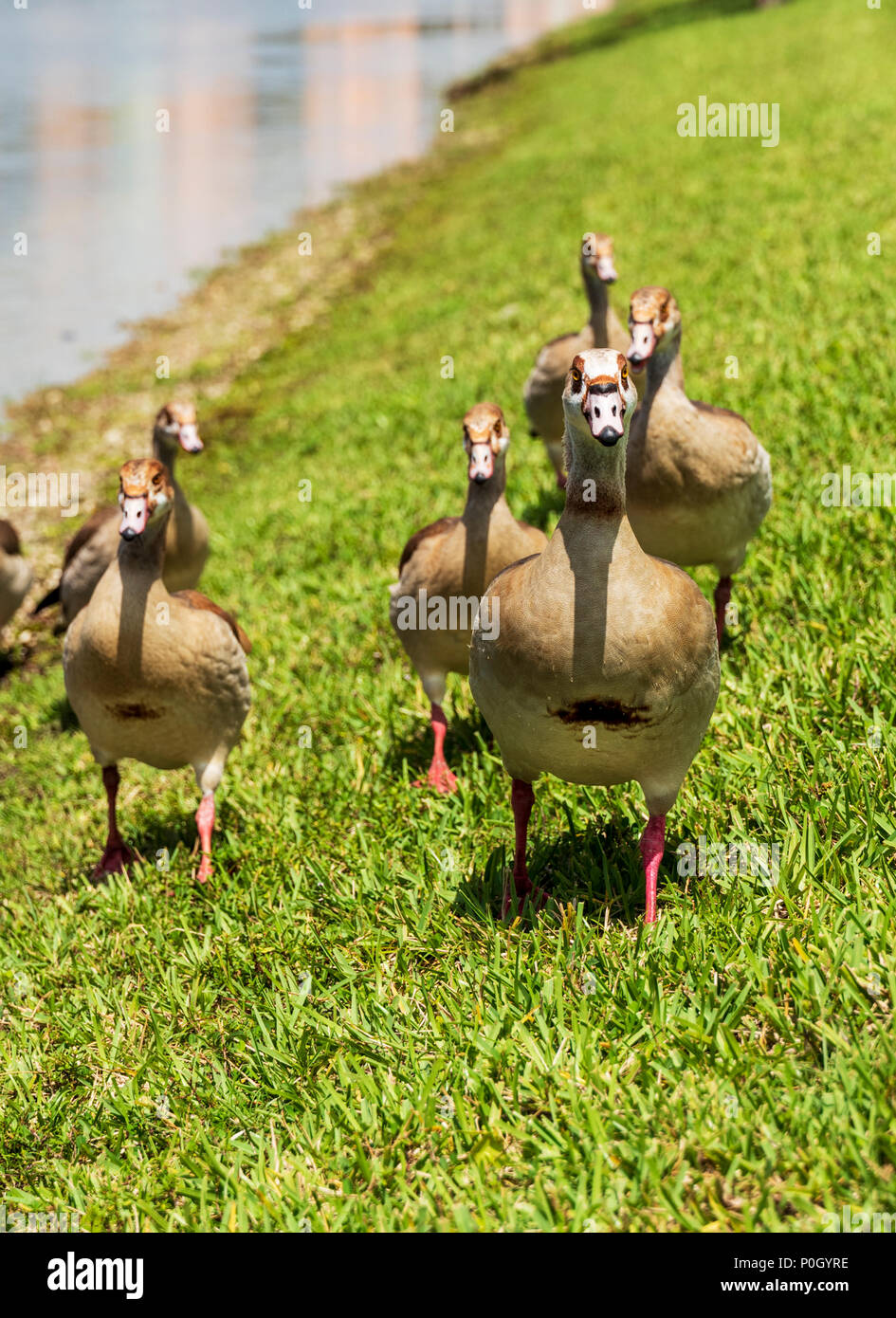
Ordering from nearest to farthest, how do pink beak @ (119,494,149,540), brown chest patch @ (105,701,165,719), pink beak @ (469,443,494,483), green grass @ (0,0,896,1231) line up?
Result: green grass @ (0,0,896,1231) → pink beak @ (119,494,149,540) → pink beak @ (469,443,494,483) → brown chest patch @ (105,701,165,719)

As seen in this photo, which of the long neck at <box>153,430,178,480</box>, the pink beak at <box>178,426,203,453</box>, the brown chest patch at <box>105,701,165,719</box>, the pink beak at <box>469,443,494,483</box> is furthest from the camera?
the long neck at <box>153,430,178,480</box>

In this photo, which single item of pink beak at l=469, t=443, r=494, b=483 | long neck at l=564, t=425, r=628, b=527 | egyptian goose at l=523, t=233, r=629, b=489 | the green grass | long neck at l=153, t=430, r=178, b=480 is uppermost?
egyptian goose at l=523, t=233, r=629, b=489

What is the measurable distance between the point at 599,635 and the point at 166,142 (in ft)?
120

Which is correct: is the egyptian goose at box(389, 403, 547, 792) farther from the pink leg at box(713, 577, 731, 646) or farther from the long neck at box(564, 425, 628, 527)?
the long neck at box(564, 425, 628, 527)

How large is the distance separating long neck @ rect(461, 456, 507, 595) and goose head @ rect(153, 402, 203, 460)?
2064mm

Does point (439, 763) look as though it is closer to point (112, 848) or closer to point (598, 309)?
point (112, 848)

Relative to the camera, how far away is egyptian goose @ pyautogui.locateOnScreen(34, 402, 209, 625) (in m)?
6.93

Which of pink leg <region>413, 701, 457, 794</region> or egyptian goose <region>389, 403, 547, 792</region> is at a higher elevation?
egyptian goose <region>389, 403, 547, 792</region>

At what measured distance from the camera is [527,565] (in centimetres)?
357

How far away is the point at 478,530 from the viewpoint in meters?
5.12

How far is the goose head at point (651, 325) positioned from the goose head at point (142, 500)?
221 cm

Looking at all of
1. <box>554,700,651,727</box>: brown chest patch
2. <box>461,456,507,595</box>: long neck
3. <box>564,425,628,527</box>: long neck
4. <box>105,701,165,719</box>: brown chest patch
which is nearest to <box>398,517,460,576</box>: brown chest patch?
<box>461,456,507,595</box>: long neck

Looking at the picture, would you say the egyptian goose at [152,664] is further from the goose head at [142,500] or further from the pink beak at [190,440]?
the pink beak at [190,440]
